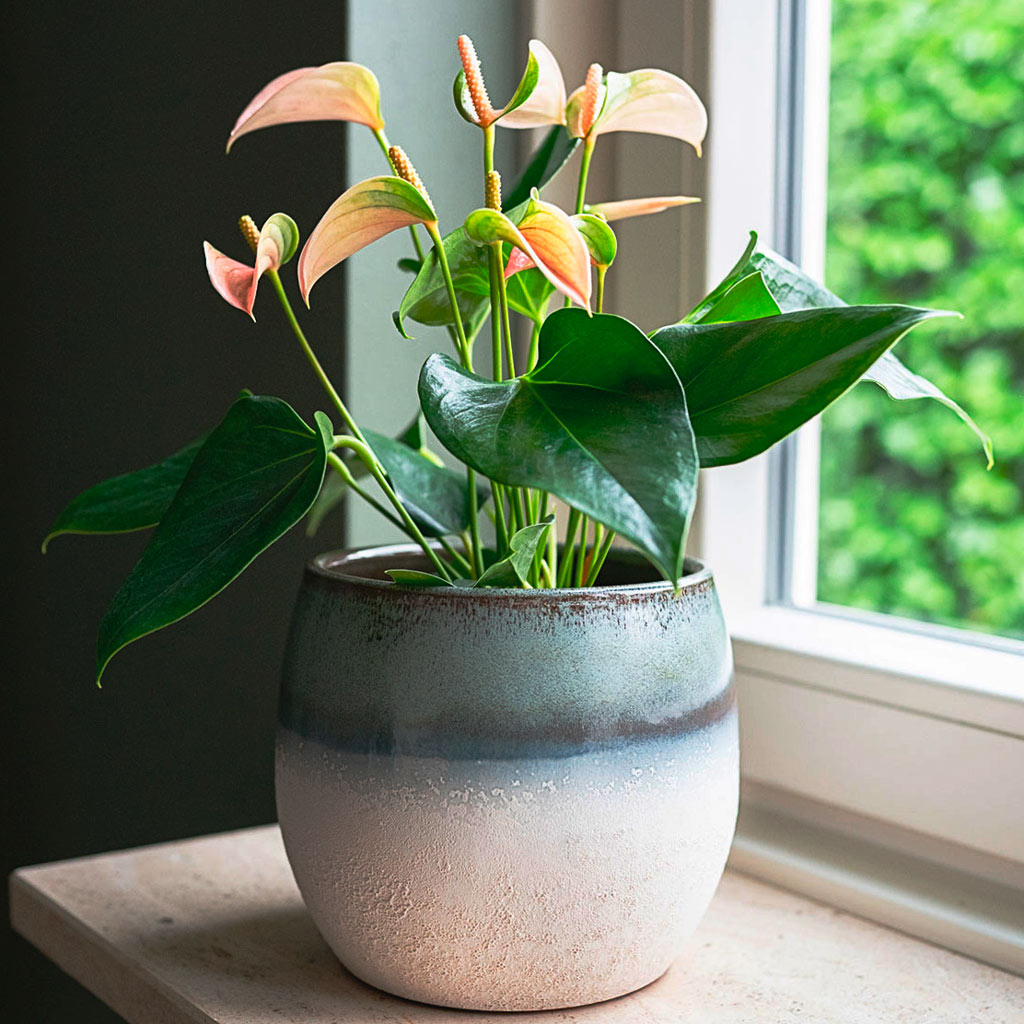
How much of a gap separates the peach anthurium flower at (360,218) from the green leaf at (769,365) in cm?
10

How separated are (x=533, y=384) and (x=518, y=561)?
8cm

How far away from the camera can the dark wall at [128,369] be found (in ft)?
2.82

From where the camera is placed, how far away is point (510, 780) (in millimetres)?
452

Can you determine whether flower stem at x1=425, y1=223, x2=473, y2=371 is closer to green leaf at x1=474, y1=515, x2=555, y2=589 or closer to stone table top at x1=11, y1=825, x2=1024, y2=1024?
green leaf at x1=474, y1=515, x2=555, y2=589

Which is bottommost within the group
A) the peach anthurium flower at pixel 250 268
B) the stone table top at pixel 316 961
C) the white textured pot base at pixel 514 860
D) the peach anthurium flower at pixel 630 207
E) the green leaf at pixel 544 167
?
the stone table top at pixel 316 961

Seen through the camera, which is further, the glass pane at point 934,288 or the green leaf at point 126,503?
the glass pane at point 934,288

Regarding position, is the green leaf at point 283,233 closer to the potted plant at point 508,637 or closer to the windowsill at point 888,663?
the potted plant at point 508,637

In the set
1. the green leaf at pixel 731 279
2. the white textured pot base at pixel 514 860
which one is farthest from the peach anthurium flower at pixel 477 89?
the white textured pot base at pixel 514 860

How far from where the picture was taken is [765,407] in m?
0.43

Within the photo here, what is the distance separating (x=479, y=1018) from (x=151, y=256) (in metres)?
0.70

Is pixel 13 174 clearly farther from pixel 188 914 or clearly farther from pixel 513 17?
pixel 188 914

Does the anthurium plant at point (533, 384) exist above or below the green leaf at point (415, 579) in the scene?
above

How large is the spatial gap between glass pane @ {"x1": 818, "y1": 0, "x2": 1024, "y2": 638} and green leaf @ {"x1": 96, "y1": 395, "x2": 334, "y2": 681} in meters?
2.42

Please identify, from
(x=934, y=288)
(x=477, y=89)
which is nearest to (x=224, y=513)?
(x=477, y=89)
